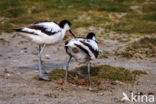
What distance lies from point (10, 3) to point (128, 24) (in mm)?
8637

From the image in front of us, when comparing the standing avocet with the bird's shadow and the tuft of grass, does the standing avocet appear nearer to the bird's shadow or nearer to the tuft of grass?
the tuft of grass

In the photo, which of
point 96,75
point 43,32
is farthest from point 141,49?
point 43,32

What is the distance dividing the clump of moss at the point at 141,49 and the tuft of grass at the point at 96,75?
2.40 meters

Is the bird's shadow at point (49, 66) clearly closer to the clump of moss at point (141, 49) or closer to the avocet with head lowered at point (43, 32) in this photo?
the avocet with head lowered at point (43, 32)

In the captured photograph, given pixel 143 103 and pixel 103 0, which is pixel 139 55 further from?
pixel 103 0

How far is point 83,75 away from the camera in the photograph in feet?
29.6

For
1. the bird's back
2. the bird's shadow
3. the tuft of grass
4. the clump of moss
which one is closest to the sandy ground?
the bird's shadow

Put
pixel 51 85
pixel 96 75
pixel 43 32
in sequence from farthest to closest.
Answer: pixel 96 75
pixel 43 32
pixel 51 85

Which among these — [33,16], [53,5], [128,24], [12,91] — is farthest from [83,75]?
[53,5]

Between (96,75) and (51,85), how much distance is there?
5.41ft

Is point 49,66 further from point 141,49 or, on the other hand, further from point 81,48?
point 141,49

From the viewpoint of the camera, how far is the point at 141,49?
12.6 metres

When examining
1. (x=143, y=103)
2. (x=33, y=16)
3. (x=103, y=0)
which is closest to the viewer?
(x=143, y=103)

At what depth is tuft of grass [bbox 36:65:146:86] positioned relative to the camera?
825 centimetres
